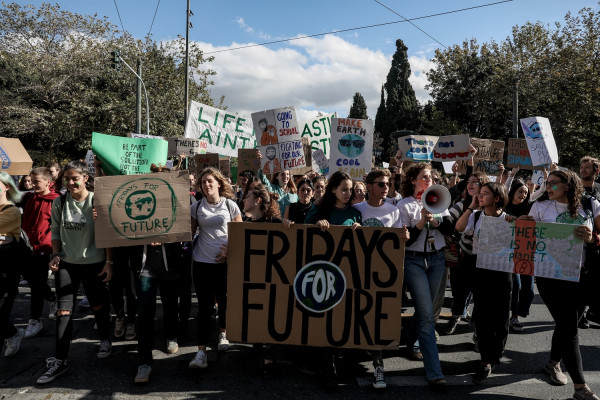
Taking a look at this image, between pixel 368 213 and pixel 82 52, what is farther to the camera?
pixel 82 52

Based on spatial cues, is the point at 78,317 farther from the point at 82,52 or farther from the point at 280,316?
the point at 82,52

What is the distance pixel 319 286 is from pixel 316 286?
0.03 meters

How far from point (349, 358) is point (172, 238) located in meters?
2.04

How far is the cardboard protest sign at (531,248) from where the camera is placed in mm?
3426

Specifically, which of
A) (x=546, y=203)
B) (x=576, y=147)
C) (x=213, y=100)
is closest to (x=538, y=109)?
(x=576, y=147)

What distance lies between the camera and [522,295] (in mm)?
4977

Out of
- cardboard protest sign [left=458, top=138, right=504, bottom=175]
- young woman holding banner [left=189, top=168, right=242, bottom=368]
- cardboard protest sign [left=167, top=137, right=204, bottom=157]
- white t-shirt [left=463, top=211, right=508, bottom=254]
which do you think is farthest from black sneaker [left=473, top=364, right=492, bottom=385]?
cardboard protest sign [left=167, top=137, right=204, bottom=157]

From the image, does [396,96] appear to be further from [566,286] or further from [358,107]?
[566,286]

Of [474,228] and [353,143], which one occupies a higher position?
[353,143]

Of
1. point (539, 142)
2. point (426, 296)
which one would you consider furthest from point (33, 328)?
point (539, 142)

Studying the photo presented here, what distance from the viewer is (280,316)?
3711mm

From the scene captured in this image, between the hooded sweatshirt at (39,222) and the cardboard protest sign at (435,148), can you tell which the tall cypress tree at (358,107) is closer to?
the cardboard protest sign at (435,148)

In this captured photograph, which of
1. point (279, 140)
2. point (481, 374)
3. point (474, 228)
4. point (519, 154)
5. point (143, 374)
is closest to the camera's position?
point (143, 374)

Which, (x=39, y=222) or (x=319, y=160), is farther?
(x=319, y=160)
